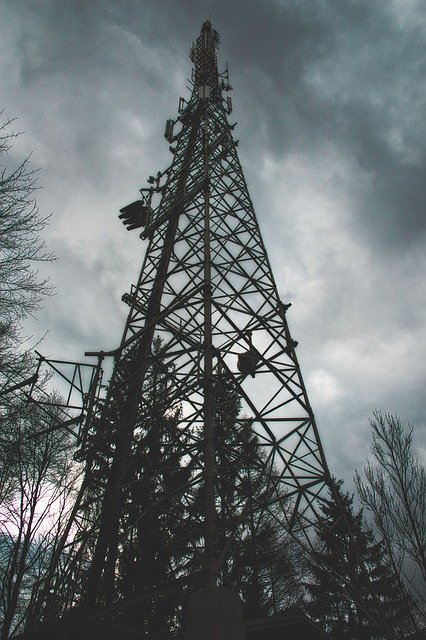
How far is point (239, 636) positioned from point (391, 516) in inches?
359

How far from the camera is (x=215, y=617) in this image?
3340 millimetres

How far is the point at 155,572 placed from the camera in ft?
34.7

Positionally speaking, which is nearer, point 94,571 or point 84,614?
point 84,614

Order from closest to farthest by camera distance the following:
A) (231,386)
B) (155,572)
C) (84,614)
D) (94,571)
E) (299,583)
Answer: (84,614) → (94,571) → (231,386) → (155,572) → (299,583)

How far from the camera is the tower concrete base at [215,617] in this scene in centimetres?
329

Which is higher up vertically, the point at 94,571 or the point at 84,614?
the point at 94,571

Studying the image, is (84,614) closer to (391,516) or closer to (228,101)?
(391,516)

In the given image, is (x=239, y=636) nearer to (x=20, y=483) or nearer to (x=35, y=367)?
(x=35, y=367)

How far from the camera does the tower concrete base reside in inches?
129

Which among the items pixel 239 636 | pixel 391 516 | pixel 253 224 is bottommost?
pixel 239 636

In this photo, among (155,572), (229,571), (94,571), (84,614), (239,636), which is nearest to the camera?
(239,636)

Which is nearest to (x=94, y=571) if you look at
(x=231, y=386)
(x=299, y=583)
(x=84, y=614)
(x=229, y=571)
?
(x=84, y=614)

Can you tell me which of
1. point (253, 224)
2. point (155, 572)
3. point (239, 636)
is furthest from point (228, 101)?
point (239, 636)

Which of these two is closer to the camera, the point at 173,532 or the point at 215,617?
the point at 215,617
